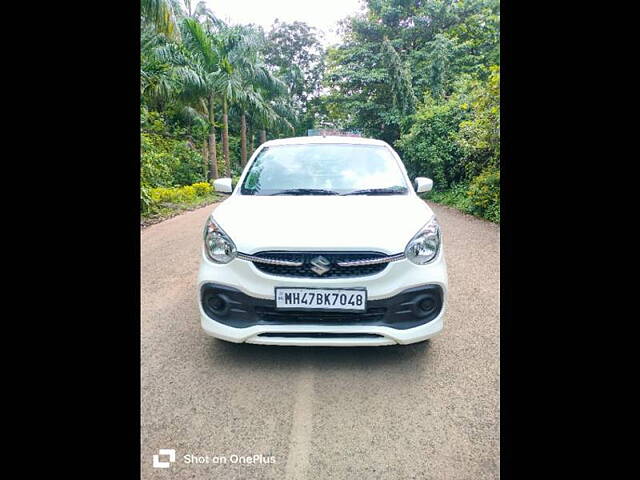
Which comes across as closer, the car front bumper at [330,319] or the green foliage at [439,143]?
the car front bumper at [330,319]

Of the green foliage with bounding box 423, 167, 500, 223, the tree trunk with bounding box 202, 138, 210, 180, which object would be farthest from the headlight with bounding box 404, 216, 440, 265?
the tree trunk with bounding box 202, 138, 210, 180

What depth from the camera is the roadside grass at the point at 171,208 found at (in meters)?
9.30

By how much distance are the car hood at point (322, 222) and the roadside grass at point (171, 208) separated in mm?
5933

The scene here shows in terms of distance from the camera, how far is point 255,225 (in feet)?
9.34

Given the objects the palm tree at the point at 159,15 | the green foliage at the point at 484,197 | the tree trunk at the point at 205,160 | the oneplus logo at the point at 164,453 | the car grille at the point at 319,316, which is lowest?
the tree trunk at the point at 205,160

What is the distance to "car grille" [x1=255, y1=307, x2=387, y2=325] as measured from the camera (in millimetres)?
2656

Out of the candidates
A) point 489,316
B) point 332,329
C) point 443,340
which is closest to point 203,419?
point 332,329

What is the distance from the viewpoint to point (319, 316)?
267 centimetres

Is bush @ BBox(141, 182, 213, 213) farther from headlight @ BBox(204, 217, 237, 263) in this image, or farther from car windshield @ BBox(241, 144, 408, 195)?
headlight @ BBox(204, 217, 237, 263)

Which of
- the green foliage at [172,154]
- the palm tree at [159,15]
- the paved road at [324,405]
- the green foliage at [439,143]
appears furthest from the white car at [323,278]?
the green foliage at [172,154]

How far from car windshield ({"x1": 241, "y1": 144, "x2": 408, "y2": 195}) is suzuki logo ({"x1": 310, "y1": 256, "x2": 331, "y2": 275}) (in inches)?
36.4

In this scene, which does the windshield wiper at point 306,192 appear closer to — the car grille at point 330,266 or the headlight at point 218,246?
the headlight at point 218,246

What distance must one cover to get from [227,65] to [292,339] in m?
15.4

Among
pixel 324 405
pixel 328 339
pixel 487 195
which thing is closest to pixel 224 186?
pixel 328 339
